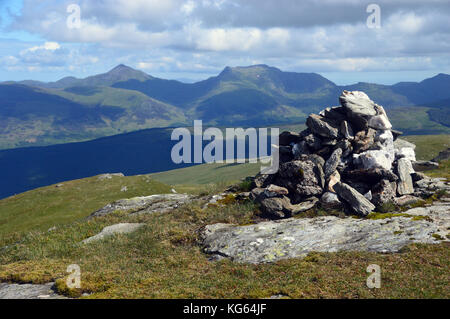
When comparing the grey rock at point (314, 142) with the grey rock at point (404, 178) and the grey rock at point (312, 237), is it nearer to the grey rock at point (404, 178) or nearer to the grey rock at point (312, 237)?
the grey rock at point (404, 178)

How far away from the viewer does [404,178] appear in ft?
87.1

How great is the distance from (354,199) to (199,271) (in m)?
12.4

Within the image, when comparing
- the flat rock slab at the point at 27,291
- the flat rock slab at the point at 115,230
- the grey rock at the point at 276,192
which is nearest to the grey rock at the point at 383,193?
the grey rock at the point at 276,192

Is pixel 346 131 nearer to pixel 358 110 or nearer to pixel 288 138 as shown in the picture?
pixel 358 110

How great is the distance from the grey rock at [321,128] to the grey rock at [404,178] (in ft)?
18.5

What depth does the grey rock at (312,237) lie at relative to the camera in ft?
60.6

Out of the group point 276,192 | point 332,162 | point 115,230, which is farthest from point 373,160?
point 115,230

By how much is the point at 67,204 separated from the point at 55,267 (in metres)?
60.6

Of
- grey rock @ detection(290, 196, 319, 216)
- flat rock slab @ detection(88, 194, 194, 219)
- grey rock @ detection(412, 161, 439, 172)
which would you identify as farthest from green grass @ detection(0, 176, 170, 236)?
grey rock @ detection(412, 161, 439, 172)

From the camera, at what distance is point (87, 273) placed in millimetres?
16359
